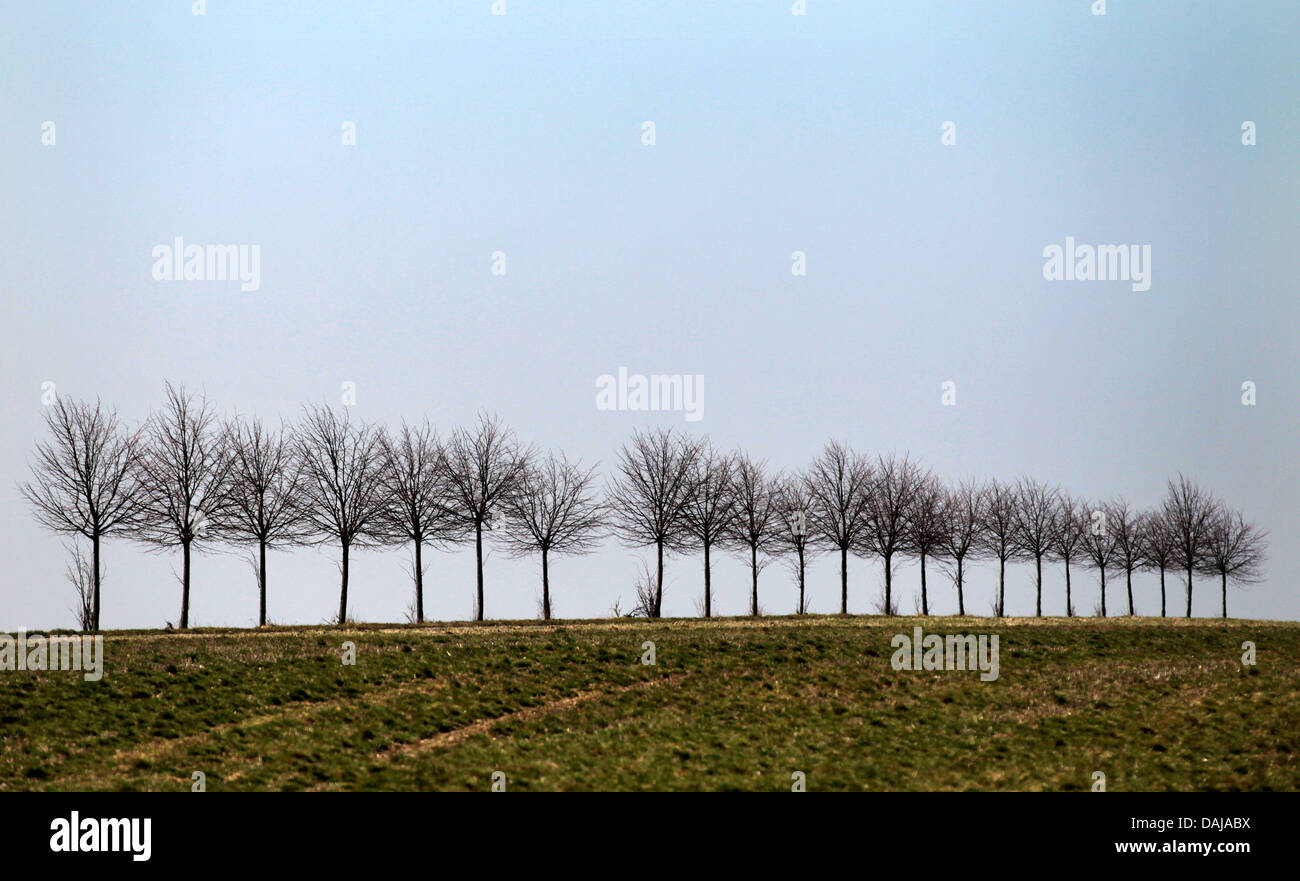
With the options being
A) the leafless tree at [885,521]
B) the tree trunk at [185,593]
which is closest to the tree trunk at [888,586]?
the leafless tree at [885,521]

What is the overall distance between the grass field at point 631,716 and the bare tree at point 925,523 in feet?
74.7

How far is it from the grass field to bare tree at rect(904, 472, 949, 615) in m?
22.8

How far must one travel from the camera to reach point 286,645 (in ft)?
115

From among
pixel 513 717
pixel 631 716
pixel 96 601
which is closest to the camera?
pixel 513 717

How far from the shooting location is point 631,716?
1189 inches

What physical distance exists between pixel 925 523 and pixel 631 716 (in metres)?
35.7

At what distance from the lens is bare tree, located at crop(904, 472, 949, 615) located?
62.2m

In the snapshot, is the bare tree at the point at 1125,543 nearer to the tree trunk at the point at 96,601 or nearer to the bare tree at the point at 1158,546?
the bare tree at the point at 1158,546

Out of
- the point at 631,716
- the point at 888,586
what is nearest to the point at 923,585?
the point at 888,586

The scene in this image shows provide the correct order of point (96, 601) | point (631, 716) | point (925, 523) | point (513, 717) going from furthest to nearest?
point (925, 523) → point (96, 601) → point (631, 716) → point (513, 717)

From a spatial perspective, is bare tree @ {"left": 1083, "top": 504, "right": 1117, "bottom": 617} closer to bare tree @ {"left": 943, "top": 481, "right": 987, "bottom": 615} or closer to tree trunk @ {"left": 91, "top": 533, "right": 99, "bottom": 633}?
bare tree @ {"left": 943, "top": 481, "right": 987, "bottom": 615}

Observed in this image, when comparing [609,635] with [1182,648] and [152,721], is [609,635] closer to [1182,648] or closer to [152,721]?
[152,721]

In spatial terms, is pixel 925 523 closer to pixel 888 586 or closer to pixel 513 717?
pixel 888 586
